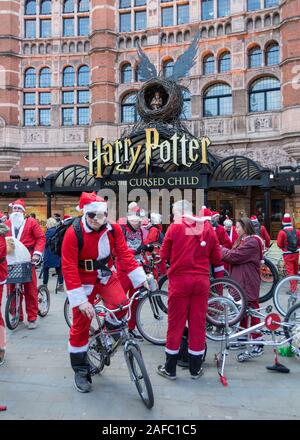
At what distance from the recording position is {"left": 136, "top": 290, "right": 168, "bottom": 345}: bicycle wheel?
5.92 metres

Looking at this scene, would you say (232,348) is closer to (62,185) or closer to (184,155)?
(184,155)

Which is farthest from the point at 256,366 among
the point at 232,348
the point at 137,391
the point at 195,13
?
the point at 195,13

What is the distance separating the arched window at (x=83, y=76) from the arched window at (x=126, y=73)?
7.36ft

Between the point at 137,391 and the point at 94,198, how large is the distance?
2.13 metres

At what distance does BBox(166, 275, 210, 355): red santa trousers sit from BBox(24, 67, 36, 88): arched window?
23889 mm

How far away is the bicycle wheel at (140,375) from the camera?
12.2 feet

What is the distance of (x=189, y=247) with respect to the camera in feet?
15.1

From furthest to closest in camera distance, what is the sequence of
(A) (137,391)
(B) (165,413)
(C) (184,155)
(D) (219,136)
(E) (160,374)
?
(D) (219,136), (C) (184,155), (E) (160,374), (A) (137,391), (B) (165,413)

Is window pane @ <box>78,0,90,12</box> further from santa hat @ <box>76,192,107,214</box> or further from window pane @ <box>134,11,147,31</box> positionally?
santa hat @ <box>76,192,107,214</box>

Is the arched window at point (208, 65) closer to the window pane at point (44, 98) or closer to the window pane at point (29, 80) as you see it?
the window pane at point (44, 98)

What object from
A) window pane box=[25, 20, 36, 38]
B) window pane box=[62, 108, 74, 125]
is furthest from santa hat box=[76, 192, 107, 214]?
window pane box=[25, 20, 36, 38]

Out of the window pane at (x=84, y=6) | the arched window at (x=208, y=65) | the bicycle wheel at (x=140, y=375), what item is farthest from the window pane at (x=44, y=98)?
the bicycle wheel at (x=140, y=375)

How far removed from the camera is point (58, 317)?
24.5 feet

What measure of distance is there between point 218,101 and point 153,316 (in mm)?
18847
